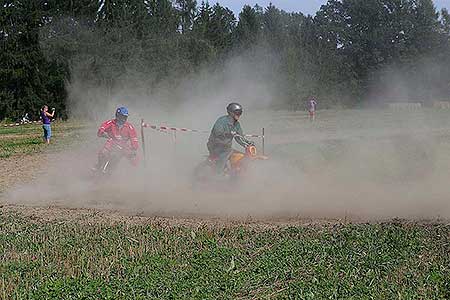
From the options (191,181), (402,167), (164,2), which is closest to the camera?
(191,181)

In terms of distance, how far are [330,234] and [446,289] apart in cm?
274

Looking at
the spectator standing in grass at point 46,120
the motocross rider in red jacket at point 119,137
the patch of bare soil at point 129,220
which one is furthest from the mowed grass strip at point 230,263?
the spectator standing in grass at point 46,120

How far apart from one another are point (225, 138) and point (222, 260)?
7.15 metres

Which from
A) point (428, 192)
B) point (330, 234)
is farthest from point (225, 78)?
point (330, 234)

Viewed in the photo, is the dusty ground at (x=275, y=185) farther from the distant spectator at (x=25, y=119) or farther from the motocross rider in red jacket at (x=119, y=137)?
the distant spectator at (x=25, y=119)

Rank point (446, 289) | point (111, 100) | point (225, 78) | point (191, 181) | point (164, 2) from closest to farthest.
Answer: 1. point (446, 289)
2. point (191, 181)
3. point (225, 78)
4. point (111, 100)
5. point (164, 2)

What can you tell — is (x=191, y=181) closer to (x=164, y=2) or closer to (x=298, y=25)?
(x=298, y=25)

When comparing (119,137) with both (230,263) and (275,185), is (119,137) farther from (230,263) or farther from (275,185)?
(230,263)

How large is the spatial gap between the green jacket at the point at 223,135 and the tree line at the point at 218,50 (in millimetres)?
8356

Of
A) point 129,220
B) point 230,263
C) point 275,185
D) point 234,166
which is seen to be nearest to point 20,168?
point 234,166

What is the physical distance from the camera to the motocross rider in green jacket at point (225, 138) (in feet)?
50.1

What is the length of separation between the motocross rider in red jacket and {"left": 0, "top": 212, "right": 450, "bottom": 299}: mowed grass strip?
272 inches

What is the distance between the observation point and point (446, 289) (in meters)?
6.81

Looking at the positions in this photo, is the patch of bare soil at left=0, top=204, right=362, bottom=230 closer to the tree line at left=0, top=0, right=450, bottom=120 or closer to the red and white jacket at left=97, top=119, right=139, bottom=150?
the red and white jacket at left=97, top=119, right=139, bottom=150
